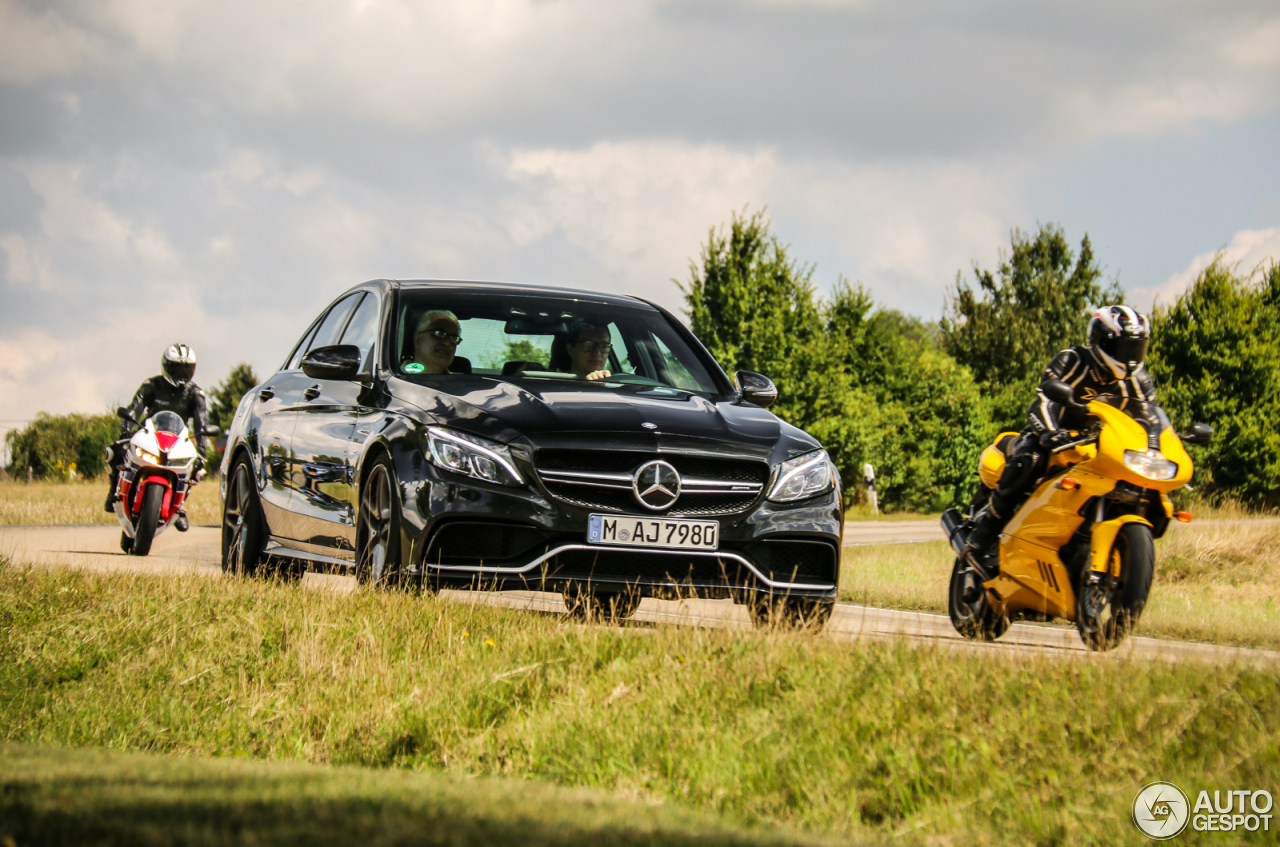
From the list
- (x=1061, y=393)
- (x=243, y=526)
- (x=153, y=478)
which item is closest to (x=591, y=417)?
(x=1061, y=393)

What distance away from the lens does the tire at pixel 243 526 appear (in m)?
9.00

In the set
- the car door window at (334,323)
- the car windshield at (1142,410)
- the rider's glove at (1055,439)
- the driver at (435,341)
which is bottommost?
the rider's glove at (1055,439)

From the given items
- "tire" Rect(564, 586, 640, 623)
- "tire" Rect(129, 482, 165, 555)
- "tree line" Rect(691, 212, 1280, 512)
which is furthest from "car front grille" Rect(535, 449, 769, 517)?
"tree line" Rect(691, 212, 1280, 512)

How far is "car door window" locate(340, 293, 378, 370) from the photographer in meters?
7.83

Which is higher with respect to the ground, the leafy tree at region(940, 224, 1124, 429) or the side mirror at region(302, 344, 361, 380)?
the leafy tree at region(940, 224, 1124, 429)

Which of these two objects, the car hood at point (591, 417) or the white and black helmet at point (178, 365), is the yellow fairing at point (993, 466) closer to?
the car hood at point (591, 417)

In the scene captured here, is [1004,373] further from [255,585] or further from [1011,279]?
[255,585]

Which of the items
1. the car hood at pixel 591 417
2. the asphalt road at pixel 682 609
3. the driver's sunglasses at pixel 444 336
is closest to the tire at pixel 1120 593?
the asphalt road at pixel 682 609

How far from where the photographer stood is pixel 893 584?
13.0 m

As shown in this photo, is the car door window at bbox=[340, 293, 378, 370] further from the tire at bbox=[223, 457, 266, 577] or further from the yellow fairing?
the yellow fairing

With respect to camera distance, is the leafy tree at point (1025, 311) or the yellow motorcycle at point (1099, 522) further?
the leafy tree at point (1025, 311)

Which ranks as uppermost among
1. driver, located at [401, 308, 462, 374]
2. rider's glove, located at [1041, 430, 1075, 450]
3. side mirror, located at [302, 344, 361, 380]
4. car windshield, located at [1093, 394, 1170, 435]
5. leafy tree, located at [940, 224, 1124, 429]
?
leafy tree, located at [940, 224, 1124, 429]

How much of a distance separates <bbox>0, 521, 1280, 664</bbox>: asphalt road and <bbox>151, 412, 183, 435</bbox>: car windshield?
4.01 ft

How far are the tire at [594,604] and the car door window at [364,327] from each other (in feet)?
6.56
